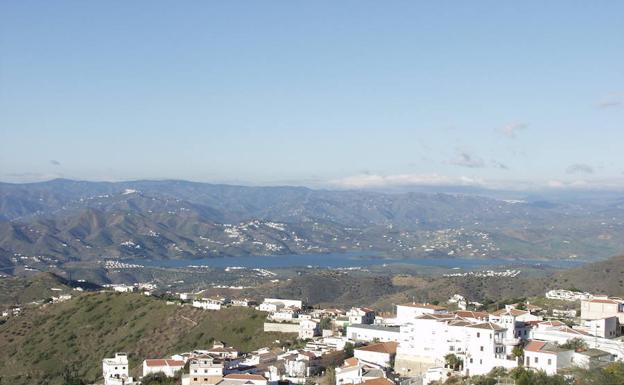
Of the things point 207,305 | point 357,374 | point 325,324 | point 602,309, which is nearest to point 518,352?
point 357,374

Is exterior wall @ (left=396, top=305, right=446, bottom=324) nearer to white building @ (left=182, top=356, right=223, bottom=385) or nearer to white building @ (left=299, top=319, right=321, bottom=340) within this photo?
white building @ (left=299, top=319, right=321, bottom=340)

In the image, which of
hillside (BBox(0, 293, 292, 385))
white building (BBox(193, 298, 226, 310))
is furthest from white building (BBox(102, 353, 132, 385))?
white building (BBox(193, 298, 226, 310))

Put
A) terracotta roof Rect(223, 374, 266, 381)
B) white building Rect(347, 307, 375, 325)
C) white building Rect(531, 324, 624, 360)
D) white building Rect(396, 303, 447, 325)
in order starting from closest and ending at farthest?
white building Rect(531, 324, 624, 360) → terracotta roof Rect(223, 374, 266, 381) → white building Rect(396, 303, 447, 325) → white building Rect(347, 307, 375, 325)

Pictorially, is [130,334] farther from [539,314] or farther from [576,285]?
[576,285]

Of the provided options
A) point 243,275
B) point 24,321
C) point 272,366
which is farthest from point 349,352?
point 243,275

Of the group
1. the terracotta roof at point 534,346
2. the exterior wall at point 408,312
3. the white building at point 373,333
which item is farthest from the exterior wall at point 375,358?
the terracotta roof at point 534,346

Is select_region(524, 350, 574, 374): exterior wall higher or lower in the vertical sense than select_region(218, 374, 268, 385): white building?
higher

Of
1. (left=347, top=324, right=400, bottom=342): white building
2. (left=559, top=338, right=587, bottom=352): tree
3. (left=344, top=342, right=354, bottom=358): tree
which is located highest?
(left=559, top=338, right=587, bottom=352): tree
